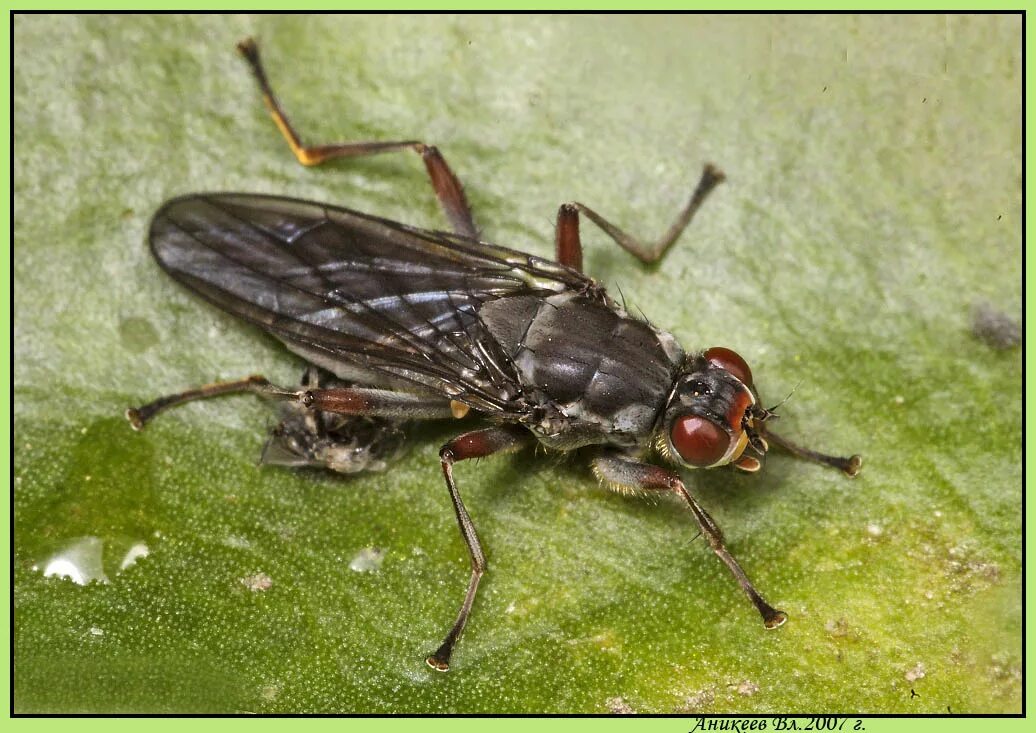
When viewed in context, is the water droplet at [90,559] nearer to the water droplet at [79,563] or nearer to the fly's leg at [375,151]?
the water droplet at [79,563]

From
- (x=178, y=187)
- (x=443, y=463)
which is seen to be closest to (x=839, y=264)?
(x=443, y=463)

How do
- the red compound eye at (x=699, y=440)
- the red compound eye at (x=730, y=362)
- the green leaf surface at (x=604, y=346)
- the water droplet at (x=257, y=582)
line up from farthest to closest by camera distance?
the red compound eye at (x=730, y=362) < the red compound eye at (x=699, y=440) < the water droplet at (x=257, y=582) < the green leaf surface at (x=604, y=346)

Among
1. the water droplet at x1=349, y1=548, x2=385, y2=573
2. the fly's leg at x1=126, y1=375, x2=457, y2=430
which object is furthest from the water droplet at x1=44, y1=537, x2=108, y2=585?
the water droplet at x1=349, y1=548, x2=385, y2=573

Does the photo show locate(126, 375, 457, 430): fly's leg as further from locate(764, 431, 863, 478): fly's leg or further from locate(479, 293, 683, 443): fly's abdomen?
locate(764, 431, 863, 478): fly's leg

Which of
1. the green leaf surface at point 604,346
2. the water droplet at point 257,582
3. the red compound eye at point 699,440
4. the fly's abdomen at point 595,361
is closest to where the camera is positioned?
the green leaf surface at point 604,346

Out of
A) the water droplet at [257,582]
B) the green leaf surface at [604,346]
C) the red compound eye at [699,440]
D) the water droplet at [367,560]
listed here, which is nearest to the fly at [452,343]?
the red compound eye at [699,440]

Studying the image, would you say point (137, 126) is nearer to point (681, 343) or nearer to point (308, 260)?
point (308, 260)
